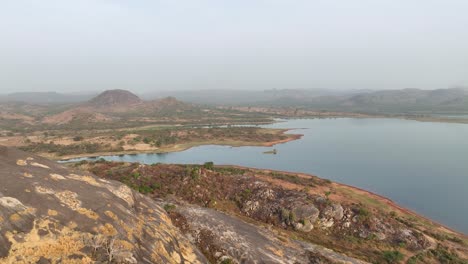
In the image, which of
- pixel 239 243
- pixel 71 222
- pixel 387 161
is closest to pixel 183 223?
pixel 239 243

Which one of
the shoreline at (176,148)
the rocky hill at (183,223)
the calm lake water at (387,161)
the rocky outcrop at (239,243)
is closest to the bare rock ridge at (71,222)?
the rocky hill at (183,223)

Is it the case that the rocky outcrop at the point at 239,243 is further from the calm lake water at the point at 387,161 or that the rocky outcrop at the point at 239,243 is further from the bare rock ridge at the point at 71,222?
the calm lake water at the point at 387,161

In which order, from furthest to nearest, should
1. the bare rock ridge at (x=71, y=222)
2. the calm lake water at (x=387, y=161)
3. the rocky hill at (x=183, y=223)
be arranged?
the calm lake water at (x=387, y=161), the rocky hill at (x=183, y=223), the bare rock ridge at (x=71, y=222)

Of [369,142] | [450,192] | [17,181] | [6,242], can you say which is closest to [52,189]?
[17,181]

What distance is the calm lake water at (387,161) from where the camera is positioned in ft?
198

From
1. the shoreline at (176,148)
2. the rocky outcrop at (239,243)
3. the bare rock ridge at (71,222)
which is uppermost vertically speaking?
the bare rock ridge at (71,222)

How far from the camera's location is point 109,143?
11562cm

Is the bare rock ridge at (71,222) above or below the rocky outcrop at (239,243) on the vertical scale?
above

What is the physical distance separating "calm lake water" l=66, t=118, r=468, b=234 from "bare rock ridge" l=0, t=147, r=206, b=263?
2009 inches

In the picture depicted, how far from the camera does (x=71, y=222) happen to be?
16109 mm

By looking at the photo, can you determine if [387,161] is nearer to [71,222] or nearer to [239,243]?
[239,243]

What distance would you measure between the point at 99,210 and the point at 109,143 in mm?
105679

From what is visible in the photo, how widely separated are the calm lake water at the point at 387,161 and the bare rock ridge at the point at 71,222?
167ft

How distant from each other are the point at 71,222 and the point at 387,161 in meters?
94.8
